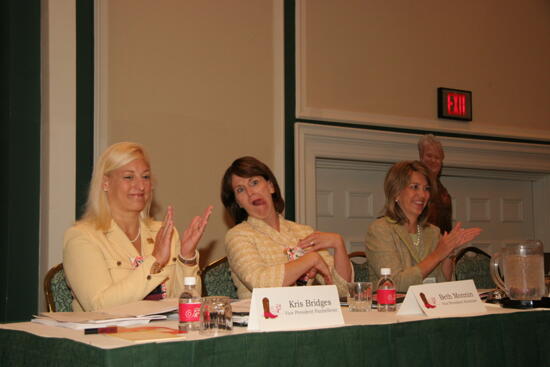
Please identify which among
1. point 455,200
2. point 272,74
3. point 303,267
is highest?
point 272,74

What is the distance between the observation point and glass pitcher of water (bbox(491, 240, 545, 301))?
1972mm

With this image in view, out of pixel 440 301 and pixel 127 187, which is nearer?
pixel 440 301

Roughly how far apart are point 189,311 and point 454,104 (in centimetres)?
374

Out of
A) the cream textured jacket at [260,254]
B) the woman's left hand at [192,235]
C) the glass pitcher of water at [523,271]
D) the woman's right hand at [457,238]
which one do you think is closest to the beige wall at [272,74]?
the cream textured jacket at [260,254]

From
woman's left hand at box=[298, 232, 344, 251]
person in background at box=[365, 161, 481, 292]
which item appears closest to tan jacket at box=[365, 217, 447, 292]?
person in background at box=[365, 161, 481, 292]

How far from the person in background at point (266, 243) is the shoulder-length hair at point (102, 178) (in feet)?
1.43

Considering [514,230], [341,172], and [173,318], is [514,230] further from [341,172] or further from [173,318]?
[173,318]

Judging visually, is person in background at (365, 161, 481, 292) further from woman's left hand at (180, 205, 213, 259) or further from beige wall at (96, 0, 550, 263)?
beige wall at (96, 0, 550, 263)

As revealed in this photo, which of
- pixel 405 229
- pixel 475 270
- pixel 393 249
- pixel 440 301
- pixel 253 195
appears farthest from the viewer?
pixel 475 270

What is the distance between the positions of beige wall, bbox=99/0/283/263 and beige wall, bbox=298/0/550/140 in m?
0.35

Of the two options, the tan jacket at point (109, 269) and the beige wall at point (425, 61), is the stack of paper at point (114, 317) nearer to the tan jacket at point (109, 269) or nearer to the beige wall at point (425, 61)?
the tan jacket at point (109, 269)

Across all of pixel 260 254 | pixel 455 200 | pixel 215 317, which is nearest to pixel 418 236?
pixel 260 254

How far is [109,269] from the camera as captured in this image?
2340 millimetres

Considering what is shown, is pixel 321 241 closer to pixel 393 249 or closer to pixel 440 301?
pixel 393 249
